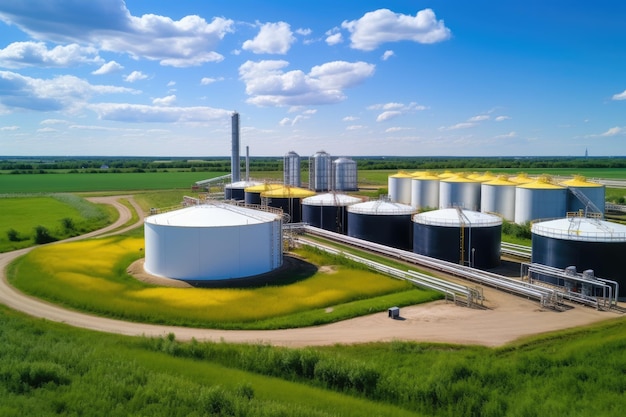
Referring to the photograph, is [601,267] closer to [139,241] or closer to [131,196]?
[139,241]

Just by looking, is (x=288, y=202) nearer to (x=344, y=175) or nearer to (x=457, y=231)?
(x=457, y=231)

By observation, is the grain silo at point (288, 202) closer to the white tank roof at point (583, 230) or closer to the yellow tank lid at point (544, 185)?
the yellow tank lid at point (544, 185)

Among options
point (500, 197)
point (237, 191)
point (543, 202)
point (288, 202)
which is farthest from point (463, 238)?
point (237, 191)

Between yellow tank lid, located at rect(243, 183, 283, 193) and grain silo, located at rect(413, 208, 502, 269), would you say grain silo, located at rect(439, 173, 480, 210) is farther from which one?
grain silo, located at rect(413, 208, 502, 269)

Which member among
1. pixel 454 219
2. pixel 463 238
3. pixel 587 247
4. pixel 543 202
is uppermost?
pixel 543 202

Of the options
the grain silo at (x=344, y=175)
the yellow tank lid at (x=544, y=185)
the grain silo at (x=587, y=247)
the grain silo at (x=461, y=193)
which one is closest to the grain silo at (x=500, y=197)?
the grain silo at (x=461, y=193)

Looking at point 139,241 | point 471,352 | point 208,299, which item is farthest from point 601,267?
point 139,241
